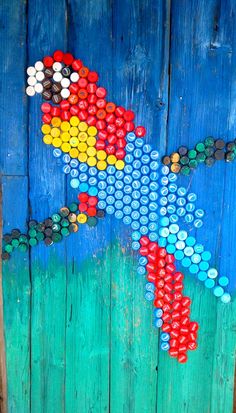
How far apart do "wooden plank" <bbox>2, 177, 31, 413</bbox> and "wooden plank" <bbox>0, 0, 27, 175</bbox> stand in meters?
0.08

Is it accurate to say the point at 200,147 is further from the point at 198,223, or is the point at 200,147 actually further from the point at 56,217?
the point at 56,217

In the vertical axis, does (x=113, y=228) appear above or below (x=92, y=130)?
below

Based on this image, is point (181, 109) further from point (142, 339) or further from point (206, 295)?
point (142, 339)

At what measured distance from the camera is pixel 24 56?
1657mm

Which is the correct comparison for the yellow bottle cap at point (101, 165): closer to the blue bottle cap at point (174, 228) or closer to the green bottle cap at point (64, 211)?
Result: the green bottle cap at point (64, 211)

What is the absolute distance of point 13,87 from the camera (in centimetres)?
168

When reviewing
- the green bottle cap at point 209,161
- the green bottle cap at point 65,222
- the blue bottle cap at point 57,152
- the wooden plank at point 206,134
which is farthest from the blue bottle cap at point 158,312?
the blue bottle cap at point 57,152

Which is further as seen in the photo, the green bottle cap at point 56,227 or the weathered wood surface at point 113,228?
the green bottle cap at point 56,227

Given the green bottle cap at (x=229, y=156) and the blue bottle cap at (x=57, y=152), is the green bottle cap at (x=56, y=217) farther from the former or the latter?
the green bottle cap at (x=229, y=156)

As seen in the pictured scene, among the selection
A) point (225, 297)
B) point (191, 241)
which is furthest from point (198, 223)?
point (225, 297)

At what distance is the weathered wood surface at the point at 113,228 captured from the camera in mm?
1595

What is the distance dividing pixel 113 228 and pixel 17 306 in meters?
0.48

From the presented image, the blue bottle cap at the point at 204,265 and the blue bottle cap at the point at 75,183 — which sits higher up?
the blue bottle cap at the point at 75,183

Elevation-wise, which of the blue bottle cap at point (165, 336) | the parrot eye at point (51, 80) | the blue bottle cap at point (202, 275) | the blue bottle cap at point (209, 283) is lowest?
the blue bottle cap at point (165, 336)
